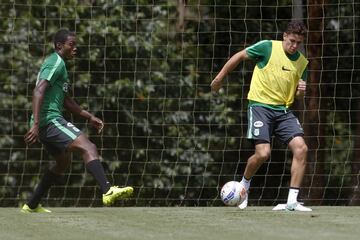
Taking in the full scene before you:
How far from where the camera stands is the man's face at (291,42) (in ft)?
32.7

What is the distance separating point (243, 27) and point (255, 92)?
4.75 m

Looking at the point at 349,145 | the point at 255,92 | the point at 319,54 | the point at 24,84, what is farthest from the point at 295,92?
the point at 24,84

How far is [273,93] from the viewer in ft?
33.2

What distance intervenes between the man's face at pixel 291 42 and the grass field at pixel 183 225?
148 cm

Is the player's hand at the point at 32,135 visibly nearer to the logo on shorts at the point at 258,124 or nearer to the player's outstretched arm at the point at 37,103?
the player's outstretched arm at the point at 37,103

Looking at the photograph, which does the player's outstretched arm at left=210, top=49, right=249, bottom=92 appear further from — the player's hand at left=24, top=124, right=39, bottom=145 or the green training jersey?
the player's hand at left=24, top=124, right=39, bottom=145

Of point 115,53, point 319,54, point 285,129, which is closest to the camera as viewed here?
point 285,129

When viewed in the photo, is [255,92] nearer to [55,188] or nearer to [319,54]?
[319,54]

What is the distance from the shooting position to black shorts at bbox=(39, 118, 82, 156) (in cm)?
958

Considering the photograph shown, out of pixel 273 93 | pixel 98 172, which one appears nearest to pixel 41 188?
pixel 98 172

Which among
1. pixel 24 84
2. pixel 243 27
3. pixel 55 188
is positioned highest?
pixel 243 27

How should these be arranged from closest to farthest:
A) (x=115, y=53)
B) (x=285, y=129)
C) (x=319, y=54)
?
(x=285, y=129)
(x=319, y=54)
(x=115, y=53)

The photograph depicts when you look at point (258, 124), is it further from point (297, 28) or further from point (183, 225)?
point (183, 225)

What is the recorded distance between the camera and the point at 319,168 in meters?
14.8
